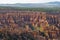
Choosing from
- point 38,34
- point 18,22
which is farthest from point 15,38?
point 18,22

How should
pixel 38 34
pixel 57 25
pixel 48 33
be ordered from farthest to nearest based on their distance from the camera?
pixel 57 25 < pixel 48 33 < pixel 38 34

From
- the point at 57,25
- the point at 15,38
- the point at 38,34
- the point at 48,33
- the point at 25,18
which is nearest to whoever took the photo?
the point at 15,38

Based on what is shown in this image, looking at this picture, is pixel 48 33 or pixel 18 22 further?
pixel 18 22

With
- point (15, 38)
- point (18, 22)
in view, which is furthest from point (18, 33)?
point (18, 22)

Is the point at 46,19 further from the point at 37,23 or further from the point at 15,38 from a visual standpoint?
the point at 15,38

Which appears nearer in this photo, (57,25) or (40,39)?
(40,39)

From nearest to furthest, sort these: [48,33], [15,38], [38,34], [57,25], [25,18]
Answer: [15,38] → [38,34] → [48,33] → [57,25] → [25,18]

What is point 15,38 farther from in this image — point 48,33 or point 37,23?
point 37,23
